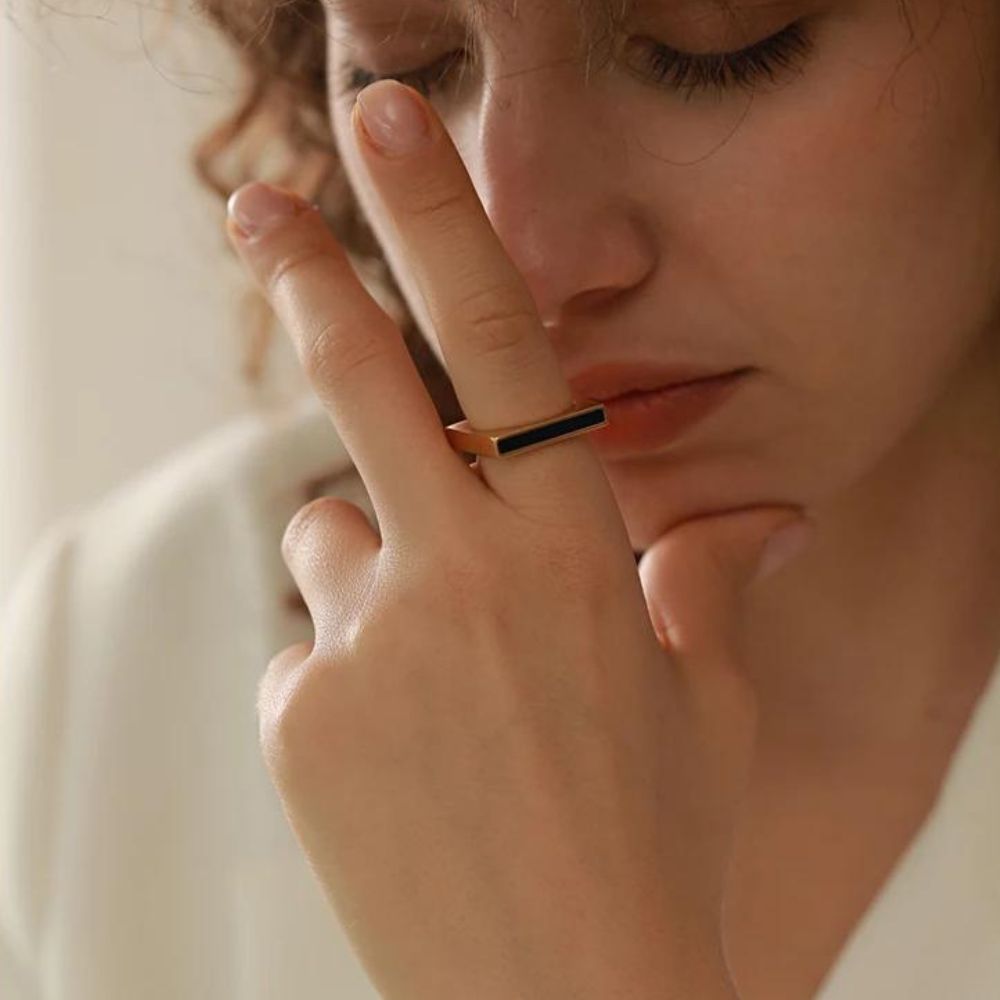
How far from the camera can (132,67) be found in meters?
1.67

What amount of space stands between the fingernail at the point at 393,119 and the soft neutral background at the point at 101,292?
2.70 ft

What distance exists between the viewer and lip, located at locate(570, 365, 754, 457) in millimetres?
984

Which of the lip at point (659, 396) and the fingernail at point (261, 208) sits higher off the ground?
the fingernail at point (261, 208)

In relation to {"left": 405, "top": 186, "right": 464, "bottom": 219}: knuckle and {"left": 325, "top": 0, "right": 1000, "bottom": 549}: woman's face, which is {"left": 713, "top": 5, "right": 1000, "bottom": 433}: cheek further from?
{"left": 405, "top": 186, "right": 464, "bottom": 219}: knuckle

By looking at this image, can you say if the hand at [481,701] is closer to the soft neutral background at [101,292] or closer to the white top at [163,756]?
the white top at [163,756]

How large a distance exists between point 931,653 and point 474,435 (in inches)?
20.3

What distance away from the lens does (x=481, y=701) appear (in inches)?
34.6

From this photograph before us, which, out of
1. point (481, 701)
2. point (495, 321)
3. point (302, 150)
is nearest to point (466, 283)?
point (495, 321)

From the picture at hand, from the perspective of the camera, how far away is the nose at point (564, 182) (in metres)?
0.92

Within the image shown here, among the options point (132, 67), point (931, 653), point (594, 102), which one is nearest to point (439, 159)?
point (594, 102)

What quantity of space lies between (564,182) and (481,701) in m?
0.30

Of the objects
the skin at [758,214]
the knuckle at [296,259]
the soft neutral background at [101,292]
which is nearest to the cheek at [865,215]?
the skin at [758,214]

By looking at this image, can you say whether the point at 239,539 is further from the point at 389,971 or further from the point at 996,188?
the point at 996,188

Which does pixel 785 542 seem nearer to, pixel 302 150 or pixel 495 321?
pixel 495 321
